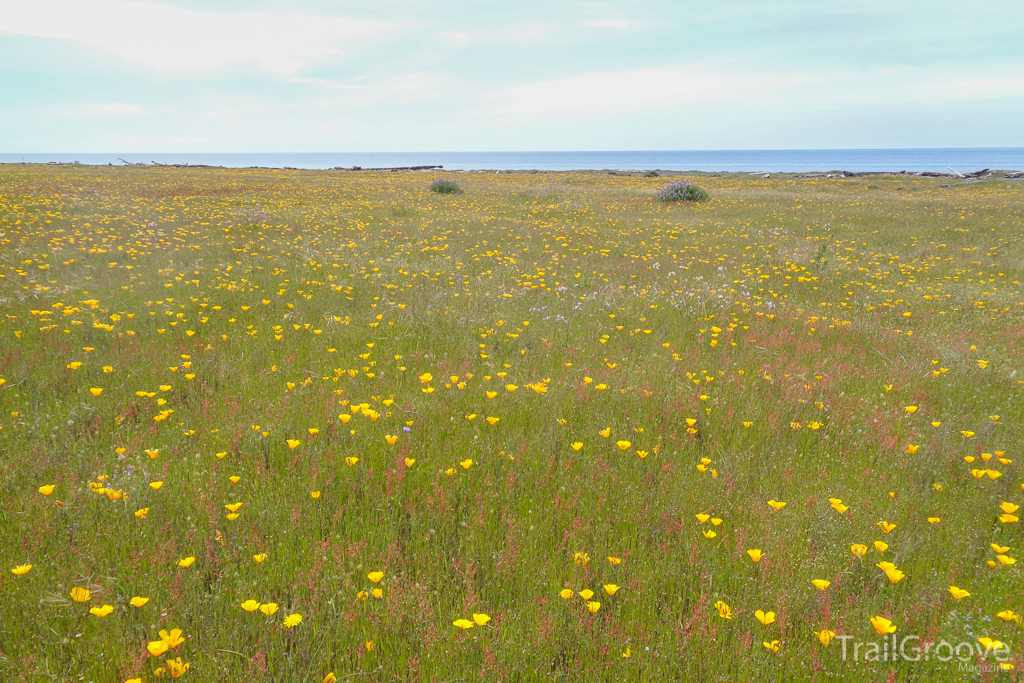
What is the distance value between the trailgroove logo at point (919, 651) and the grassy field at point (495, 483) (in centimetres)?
2

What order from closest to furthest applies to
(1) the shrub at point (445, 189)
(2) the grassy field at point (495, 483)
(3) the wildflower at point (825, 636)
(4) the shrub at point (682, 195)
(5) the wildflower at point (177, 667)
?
(5) the wildflower at point (177, 667) → (3) the wildflower at point (825, 636) → (2) the grassy field at point (495, 483) → (4) the shrub at point (682, 195) → (1) the shrub at point (445, 189)

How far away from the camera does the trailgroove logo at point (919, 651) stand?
7.99 feet

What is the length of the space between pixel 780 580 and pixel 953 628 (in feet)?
2.64

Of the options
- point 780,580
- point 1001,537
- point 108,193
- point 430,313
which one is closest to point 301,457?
point 780,580

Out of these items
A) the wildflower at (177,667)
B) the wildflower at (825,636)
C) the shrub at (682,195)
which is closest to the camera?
the wildflower at (177,667)

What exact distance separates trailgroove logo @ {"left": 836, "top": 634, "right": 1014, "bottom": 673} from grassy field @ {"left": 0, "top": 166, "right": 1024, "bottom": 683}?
0.02 metres

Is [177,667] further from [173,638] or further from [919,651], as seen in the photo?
[919,651]

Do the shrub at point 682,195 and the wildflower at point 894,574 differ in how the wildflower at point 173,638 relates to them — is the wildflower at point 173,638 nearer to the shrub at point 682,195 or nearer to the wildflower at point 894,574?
the wildflower at point 894,574

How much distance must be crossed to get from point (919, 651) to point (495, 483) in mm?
2489

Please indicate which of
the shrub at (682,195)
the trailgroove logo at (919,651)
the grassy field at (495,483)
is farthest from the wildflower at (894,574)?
the shrub at (682,195)

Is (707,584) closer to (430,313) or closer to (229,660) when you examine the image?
(229,660)

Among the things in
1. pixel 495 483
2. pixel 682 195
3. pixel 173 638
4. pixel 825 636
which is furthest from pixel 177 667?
pixel 682 195

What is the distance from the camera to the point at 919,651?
249 centimetres

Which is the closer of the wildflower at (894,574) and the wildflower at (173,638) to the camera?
the wildflower at (173,638)
